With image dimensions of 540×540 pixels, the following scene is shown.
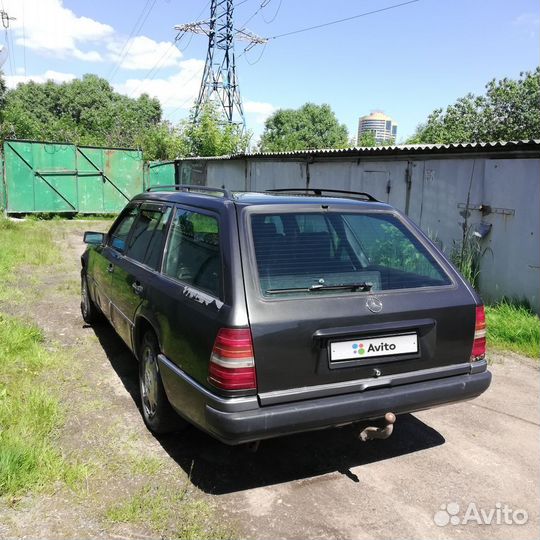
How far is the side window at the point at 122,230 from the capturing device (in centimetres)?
448

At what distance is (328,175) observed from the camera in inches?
436

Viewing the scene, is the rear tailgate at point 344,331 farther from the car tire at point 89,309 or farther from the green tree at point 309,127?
the green tree at point 309,127

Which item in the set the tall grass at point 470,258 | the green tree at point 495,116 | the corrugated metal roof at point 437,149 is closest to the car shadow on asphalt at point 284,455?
the tall grass at point 470,258

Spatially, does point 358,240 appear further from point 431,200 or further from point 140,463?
point 431,200

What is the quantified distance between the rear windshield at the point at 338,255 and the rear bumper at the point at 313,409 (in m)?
0.57

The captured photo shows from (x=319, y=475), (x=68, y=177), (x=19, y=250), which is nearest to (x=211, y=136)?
(x=68, y=177)

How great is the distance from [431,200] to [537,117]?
23.0 meters

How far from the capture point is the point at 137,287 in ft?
11.9

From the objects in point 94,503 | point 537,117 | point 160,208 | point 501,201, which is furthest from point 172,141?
point 94,503

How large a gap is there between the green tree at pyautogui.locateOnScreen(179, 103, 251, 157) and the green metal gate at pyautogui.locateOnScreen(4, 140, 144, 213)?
20.3 ft

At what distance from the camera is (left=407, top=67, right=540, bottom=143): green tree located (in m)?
27.3
